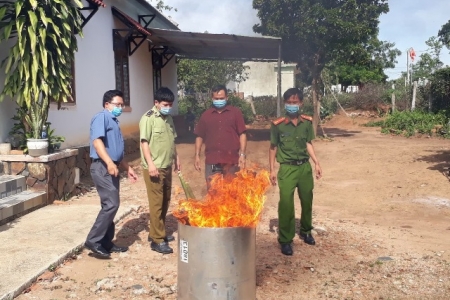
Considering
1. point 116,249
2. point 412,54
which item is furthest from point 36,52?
point 412,54

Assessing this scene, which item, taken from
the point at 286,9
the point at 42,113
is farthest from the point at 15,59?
the point at 286,9

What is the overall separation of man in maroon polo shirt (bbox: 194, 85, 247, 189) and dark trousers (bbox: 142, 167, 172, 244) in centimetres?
56

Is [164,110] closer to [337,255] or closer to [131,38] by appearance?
[337,255]

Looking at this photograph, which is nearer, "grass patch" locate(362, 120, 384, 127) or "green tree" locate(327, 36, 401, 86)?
"grass patch" locate(362, 120, 384, 127)

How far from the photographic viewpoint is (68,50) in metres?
7.30

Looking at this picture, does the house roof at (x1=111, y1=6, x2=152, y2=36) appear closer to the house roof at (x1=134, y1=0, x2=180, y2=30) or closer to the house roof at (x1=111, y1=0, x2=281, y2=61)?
the house roof at (x1=111, y1=0, x2=281, y2=61)

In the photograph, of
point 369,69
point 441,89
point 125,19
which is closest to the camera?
point 125,19

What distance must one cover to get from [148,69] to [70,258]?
11.1m

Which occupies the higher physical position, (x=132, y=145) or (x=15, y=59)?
(x=15, y=59)

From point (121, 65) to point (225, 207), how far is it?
10158mm

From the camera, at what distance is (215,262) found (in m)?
3.20

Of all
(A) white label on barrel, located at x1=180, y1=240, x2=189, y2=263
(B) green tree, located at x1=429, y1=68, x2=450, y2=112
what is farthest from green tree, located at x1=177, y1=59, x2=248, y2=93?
(A) white label on barrel, located at x1=180, y1=240, x2=189, y2=263

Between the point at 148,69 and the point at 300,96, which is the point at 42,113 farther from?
the point at 148,69

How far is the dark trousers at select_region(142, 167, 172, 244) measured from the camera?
16.9 feet
